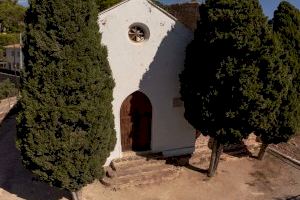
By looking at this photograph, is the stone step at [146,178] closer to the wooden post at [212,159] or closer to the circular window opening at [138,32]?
the wooden post at [212,159]

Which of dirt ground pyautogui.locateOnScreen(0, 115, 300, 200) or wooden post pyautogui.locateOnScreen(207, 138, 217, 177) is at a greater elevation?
wooden post pyautogui.locateOnScreen(207, 138, 217, 177)

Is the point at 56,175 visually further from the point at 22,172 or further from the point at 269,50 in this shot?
the point at 269,50

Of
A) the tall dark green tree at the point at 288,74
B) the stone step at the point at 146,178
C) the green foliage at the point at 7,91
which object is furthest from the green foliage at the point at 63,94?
the green foliage at the point at 7,91

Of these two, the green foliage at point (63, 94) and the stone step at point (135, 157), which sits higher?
the green foliage at point (63, 94)

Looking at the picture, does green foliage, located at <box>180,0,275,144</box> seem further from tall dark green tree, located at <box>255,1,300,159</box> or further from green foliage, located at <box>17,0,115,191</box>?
green foliage, located at <box>17,0,115,191</box>

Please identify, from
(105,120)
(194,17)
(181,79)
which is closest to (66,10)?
(105,120)

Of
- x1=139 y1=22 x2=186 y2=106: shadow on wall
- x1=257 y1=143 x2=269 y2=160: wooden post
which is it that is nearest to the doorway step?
x1=139 y1=22 x2=186 y2=106: shadow on wall
